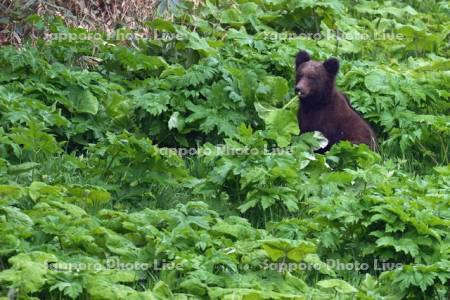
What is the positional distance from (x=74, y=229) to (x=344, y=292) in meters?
1.83

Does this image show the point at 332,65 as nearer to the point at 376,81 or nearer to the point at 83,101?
the point at 376,81

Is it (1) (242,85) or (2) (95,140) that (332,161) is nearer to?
(1) (242,85)

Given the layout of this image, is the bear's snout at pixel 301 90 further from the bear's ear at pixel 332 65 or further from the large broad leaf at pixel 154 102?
the large broad leaf at pixel 154 102

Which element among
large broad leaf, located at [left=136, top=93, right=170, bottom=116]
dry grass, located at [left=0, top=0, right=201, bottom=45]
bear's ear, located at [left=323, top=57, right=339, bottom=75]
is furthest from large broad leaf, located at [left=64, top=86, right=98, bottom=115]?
bear's ear, located at [left=323, top=57, right=339, bottom=75]

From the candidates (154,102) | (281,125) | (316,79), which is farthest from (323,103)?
(154,102)

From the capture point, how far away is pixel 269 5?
13773 mm

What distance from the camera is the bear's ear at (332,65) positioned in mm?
11227

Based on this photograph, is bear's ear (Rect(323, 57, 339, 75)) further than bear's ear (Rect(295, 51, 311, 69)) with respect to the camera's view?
No

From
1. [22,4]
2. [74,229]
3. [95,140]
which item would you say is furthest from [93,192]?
[22,4]

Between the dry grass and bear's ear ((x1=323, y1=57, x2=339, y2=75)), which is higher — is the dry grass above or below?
above

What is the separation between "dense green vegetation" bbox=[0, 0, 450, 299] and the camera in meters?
7.48

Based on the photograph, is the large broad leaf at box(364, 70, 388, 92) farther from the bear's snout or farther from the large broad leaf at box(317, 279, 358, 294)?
the large broad leaf at box(317, 279, 358, 294)

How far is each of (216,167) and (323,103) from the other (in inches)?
102

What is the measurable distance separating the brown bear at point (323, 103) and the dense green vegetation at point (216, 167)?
182 millimetres
